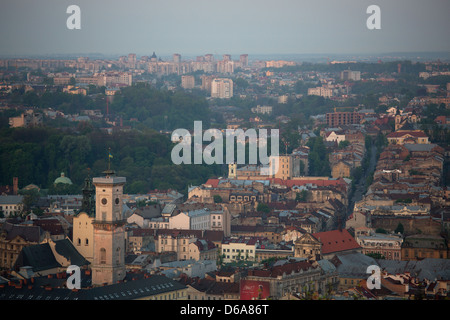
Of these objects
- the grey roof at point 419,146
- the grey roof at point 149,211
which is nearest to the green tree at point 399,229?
the grey roof at point 149,211

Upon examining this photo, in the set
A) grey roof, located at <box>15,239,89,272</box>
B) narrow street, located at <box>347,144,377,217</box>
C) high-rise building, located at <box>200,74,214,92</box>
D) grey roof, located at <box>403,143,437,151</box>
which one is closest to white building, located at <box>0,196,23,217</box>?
narrow street, located at <box>347,144,377,217</box>

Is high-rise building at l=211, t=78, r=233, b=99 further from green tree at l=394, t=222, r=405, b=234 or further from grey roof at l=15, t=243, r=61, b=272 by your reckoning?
grey roof at l=15, t=243, r=61, b=272

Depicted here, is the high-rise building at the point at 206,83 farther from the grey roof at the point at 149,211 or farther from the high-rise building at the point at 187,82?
the grey roof at the point at 149,211

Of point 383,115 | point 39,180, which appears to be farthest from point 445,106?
point 39,180

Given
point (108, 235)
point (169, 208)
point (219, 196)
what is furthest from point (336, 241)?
point (219, 196)

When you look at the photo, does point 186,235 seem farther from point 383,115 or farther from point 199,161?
point 383,115

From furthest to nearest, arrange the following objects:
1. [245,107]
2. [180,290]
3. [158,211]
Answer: [245,107] → [158,211] → [180,290]

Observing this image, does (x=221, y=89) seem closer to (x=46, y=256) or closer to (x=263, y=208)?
(x=263, y=208)
